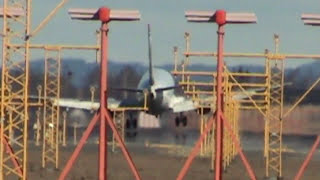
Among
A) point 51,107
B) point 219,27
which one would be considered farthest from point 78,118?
point 219,27

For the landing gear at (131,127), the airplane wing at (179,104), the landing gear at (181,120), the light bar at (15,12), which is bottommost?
the landing gear at (131,127)

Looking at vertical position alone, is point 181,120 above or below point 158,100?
below

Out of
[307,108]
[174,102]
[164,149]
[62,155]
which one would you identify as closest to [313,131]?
[307,108]

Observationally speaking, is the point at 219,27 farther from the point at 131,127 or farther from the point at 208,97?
the point at 131,127

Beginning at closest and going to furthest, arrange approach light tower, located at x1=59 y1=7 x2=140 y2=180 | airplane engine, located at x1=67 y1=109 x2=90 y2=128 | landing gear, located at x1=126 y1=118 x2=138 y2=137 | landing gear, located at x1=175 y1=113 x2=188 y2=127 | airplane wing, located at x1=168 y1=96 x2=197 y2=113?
1. approach light tower, located at x1=59 y1=7 x2=140 y2=180
2. landing gear, located at x1=175 y1=113 x2=188 y2=127
3. airplane wing, located at x1=168 y1=96 x2=197 y2=113
4. landing gear, located at x1=126 y1=118 x2=138 y2=137
5. airplane engine, located at x1=67 y1=109 x2=90 y2=128

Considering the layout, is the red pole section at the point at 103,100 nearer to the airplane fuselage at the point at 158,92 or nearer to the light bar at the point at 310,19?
the light bar at the point at 310,19

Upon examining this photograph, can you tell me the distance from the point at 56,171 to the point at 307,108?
44092 mm

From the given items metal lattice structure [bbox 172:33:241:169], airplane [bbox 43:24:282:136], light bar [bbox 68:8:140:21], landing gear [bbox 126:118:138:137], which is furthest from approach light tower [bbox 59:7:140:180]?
landing gear [bbox 126:118:138:137]

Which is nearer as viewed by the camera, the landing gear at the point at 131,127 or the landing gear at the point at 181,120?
the landing gear at the point at 181,120

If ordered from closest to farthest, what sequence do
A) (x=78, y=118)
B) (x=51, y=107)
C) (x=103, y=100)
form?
(x=103, y=100), (x=51, y=107), (x=78, y=118)

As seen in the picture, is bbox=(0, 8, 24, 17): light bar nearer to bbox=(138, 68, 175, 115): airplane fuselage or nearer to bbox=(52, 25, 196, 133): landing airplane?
bbox=(52, 25, 196, 133): landing airplane

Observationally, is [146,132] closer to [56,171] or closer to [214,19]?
[56,171]

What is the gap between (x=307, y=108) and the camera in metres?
101

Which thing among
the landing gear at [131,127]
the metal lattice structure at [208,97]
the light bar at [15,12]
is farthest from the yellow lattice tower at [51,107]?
the landing gear at [131,127]
